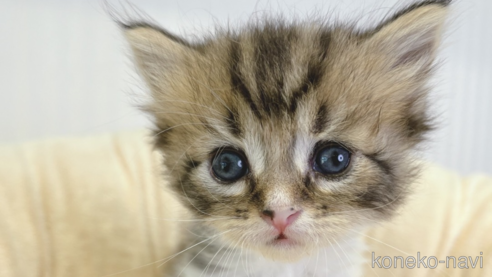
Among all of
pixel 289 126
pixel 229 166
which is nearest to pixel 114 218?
pixel 229 166

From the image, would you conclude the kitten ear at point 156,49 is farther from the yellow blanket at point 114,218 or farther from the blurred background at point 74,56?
the blurred background at point 74,56

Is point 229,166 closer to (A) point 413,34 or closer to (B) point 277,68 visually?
(B) point 277,68

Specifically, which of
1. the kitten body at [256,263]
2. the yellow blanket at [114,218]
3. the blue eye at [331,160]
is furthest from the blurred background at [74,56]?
the blue eye at [331,160]

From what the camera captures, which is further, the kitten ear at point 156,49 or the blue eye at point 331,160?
the kitten ear at point 156,49

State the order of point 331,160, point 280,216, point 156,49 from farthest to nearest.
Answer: point 156,49 → point 331,160 → point 280,216

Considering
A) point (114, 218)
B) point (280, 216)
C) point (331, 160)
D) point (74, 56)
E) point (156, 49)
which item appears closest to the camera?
point (280, 216)

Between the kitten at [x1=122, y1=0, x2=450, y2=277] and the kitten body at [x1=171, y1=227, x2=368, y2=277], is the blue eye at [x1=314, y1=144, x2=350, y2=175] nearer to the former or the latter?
the kitten at [x1=122, y1=0, x2=450, y2=277]
